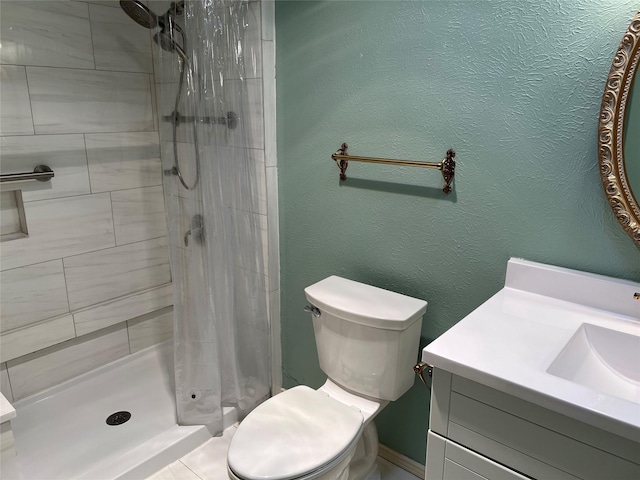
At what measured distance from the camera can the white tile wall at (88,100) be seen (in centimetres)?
206

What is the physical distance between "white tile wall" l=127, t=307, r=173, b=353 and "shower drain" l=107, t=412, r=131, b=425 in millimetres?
441

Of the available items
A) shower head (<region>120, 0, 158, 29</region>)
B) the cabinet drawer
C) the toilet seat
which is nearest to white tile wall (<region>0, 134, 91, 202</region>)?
shower head (<region>120, 0, 158, 29</region>)

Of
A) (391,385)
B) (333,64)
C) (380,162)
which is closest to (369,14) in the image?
(333,64)

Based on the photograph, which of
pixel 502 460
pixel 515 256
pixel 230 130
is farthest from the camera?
pixel 230 130

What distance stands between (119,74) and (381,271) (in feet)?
5.29

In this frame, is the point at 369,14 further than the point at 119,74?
No

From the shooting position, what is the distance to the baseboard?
74.5 inches

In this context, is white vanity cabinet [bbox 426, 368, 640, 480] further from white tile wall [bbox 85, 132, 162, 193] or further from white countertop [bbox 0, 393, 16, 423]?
white tile wall [bbox 85, 132, 162, 193]

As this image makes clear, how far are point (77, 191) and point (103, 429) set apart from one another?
1098mm

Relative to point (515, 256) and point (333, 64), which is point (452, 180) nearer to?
point (515, 256)

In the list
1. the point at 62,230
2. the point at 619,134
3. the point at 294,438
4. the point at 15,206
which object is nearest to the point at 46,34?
the point at 15,206

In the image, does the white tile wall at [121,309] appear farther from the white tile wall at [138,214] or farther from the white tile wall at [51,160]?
the white tile wall at [51,160]

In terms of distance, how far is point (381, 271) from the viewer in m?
1.84

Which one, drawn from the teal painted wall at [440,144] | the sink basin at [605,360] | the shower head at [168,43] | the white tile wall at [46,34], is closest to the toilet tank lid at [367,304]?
the teal painted wall at [440,144]
